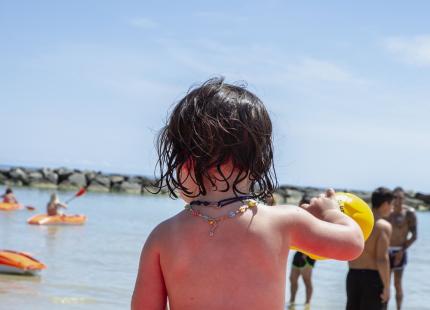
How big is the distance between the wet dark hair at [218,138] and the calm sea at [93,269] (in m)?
8.32

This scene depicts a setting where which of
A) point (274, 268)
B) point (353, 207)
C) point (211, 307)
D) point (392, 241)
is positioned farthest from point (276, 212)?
point (392, 241)

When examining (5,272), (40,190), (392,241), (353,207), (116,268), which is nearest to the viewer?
(353,207)

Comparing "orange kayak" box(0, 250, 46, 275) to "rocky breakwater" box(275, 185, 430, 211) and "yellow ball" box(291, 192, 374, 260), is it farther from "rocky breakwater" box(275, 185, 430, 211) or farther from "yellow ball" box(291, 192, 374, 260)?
"rocky breakwater" box(275, 185, 430, 211)

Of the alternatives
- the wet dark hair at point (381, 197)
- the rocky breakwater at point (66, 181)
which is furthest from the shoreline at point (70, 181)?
the wet dark hair at point (381, 197)

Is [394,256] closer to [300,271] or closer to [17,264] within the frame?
[300,271]

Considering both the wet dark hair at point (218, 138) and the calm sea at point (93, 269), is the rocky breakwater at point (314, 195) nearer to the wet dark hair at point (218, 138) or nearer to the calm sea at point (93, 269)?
the calm sea at point (93, 269)

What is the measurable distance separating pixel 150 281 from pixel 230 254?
0.88 feet

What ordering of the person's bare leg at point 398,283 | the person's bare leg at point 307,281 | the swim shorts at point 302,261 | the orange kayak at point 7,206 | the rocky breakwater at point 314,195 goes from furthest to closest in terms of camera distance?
the rocky breakwater at point 314,195 < the orange kayak at point 7,206 < the person's bare leg at point 307,281 < the swim shorts at point 302,261 < the person's bare leg at point 398,283

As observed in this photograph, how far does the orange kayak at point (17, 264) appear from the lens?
12.3m

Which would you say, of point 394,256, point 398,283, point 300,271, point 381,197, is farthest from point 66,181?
point 381,197

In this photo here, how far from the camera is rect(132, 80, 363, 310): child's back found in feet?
7.31

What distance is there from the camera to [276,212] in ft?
7.47

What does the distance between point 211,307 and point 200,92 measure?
639mm

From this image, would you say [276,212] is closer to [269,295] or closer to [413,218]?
[269,295]
